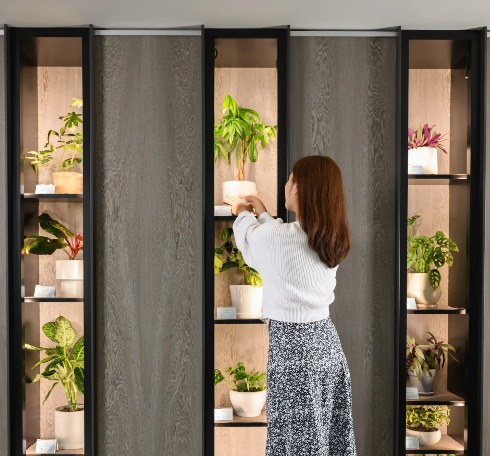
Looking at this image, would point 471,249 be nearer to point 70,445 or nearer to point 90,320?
point 90,320

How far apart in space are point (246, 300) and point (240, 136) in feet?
2.77

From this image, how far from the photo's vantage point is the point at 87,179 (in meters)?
3.01

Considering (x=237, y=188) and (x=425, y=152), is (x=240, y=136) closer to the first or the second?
(x=237, y=188)

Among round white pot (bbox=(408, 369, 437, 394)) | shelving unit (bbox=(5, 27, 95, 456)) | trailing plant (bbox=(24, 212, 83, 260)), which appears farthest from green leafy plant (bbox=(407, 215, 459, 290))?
trailing plant (bbox=(24, 212, 83, 260))

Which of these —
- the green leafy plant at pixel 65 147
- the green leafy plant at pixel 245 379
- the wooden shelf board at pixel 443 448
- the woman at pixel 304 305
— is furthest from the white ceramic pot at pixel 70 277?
the wooden shelf board at pixel 443 448

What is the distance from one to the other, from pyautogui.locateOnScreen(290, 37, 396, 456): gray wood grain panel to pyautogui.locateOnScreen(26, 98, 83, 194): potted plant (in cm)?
113

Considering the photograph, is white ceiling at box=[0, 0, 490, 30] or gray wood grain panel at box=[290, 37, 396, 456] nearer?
white ceiling at box=[0, 0, 490, 30]

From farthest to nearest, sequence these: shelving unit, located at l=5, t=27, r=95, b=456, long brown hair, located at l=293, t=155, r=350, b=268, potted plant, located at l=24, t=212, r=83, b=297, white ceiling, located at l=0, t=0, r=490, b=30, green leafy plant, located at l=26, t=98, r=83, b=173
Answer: green leafy plant, located at l=26, t=98, r=83, b=173 < potted plant, located at l=24, t=212, r=83, b=297 < shelving unit, located at l=5, t=27, r=95, b=456 < white ceiling, located at l=0, t=0, r=490, b=30 < long brown hair, located at l=293, t=155, r=350, b=268

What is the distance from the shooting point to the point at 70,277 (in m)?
3.15

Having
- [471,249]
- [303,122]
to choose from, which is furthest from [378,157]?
[471,249]

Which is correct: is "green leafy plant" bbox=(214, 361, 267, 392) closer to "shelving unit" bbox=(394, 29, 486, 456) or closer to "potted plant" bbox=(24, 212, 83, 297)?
"shelving unit" bbox=(394, 29, 486, 456)

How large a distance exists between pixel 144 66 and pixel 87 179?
630 millimetres

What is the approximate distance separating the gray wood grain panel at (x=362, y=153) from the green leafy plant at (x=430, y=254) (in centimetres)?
19

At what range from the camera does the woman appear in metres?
2.40
